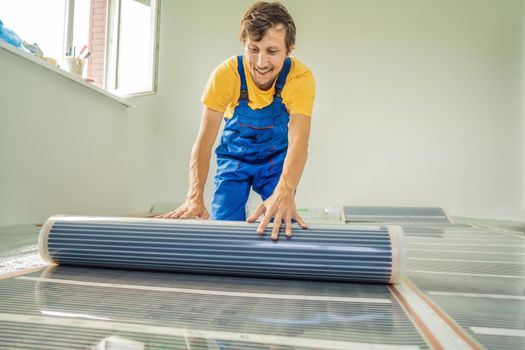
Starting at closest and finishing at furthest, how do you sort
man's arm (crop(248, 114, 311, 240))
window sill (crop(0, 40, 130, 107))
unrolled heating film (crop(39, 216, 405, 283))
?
unrolled heating film (crop(39, 216, 405, 283)) → man's arm (crop(248, 114, 311, 240)) → window sill (crop(0, 40, 130, 107))

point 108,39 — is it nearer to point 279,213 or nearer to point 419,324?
point 279,213

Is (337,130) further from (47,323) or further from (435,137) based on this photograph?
(47,323)

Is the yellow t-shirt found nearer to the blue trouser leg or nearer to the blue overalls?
the blue overalls

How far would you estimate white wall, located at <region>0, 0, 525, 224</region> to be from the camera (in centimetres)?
460

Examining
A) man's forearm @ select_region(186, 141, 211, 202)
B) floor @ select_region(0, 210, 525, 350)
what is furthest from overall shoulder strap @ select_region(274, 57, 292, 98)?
floor @ select_region(0, 210, 525, 350)

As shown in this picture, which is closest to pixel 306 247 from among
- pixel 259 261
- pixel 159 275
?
pixel 259 261

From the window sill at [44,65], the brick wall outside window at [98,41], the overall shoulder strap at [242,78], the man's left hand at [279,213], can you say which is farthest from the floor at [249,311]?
the brick wall outside window at [98,41]

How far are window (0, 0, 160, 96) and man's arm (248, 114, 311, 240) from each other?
2588mm

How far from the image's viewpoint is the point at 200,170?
1793 millimetres

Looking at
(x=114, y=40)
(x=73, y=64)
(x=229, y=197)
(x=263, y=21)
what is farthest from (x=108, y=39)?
(x=263, y=21)

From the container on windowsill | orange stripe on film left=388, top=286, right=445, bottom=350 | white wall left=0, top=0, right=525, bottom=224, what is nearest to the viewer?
orange stripe on film left=388, top=286, right=445, bottom=350

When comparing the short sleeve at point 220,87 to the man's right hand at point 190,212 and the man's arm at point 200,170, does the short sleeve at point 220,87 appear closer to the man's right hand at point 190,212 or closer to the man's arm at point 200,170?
the man's arm at point 200,170

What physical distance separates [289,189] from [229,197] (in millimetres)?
736

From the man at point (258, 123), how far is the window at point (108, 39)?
7.05 feet
